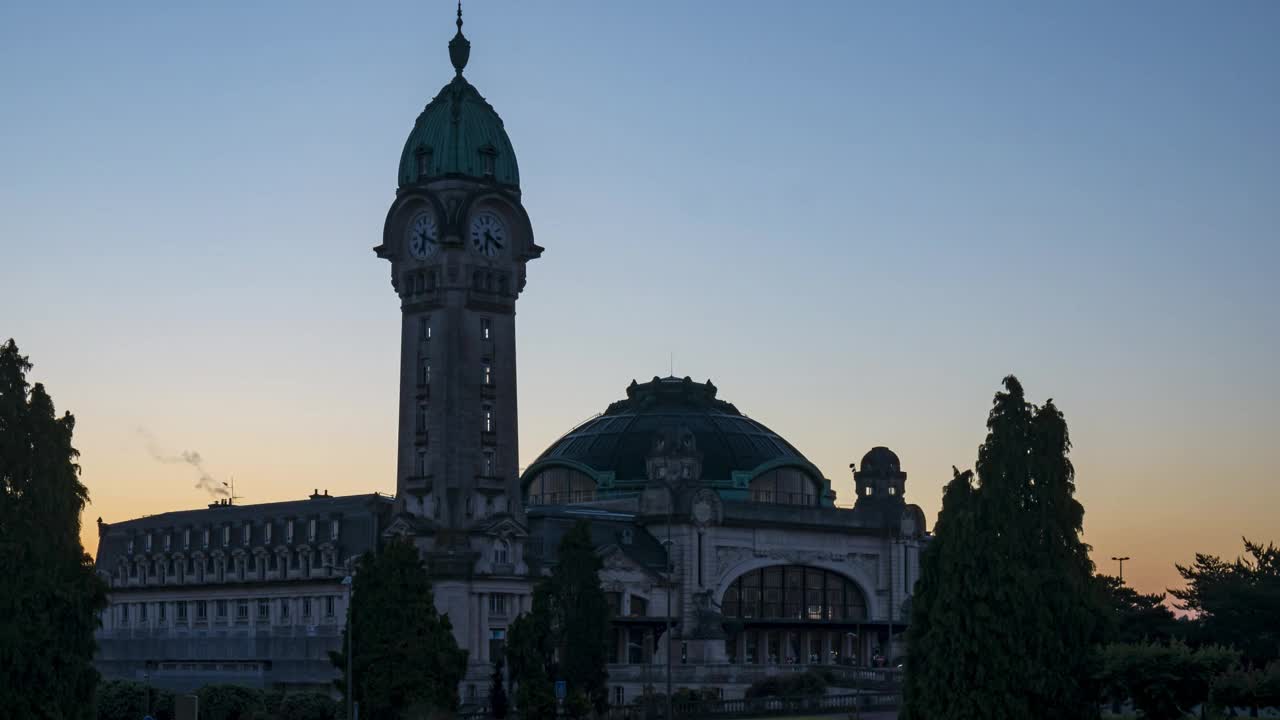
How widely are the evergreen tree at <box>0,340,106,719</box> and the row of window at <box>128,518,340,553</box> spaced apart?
57.7m

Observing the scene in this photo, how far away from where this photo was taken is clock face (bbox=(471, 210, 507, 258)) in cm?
13900

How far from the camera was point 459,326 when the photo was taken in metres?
138

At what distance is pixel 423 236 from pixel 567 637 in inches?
1390

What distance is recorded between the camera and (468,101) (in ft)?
462

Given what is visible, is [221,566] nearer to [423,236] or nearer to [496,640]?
[496,640]

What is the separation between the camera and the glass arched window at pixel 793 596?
151312 millimetres

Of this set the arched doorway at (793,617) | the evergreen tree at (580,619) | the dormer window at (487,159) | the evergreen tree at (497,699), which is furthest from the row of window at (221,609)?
the dormer window at (487,159)

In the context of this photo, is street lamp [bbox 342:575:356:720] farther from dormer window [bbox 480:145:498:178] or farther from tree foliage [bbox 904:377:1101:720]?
dormer window [bbox 480:145:498:178]

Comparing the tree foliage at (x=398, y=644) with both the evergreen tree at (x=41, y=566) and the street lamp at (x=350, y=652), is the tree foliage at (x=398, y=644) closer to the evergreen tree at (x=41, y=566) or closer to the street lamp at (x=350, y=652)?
the street lamp at (x=350, y=652)

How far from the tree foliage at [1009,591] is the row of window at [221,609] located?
6539 cm

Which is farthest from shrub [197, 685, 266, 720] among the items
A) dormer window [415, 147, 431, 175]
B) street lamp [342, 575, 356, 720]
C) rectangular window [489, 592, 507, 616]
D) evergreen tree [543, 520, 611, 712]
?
dormer window [415, 147, 431, 175]

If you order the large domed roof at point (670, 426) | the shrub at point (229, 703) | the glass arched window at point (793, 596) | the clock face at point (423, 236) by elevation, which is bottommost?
the shrub at point (229, 703)

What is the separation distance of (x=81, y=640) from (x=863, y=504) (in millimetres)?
85284

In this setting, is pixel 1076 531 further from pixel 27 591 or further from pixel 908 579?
pixel 908 579
